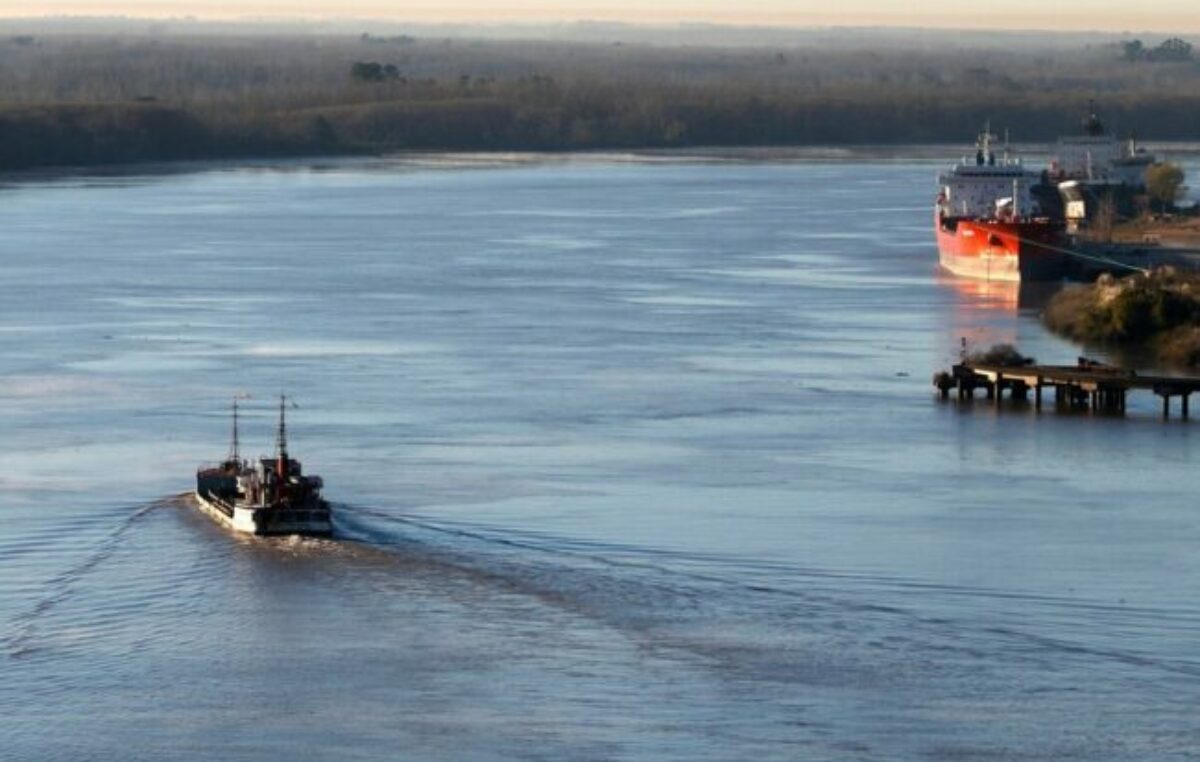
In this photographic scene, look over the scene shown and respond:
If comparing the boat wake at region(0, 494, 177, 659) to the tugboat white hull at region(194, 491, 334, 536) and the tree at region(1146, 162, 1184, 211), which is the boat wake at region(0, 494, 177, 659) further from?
the tree at region(1146, 162, 1184, 211)

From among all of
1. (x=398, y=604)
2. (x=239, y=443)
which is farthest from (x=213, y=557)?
(x=239, y=443)

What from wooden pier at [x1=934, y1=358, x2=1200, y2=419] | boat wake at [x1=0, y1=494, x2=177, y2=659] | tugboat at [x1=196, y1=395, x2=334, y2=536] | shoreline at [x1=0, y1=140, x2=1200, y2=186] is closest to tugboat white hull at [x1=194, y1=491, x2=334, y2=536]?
tugboat at [x1=196, y1=395, x2=334, y2=536]

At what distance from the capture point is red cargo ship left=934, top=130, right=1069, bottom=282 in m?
36.6

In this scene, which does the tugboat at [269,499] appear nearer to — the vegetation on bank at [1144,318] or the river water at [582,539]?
the river water at [582,539]

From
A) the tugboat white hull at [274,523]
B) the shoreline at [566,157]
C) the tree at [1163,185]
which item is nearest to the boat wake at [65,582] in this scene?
the tugboat white hull at [274,523]

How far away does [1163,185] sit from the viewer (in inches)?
1815

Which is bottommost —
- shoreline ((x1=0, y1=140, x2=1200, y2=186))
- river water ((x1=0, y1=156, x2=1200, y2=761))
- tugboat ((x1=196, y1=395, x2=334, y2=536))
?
shoreline ((x1=0, y1=140, x2=1200, y2=186))

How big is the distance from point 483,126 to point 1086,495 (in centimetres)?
5848

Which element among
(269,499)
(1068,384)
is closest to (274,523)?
(269,499)

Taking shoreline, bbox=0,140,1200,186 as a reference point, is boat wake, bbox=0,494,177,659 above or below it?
above

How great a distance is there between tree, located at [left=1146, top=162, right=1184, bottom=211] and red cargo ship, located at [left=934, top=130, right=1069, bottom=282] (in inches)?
160

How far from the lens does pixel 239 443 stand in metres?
20.9

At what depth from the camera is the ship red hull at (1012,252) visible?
36562 mm

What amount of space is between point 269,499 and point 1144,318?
1253 centimetres
